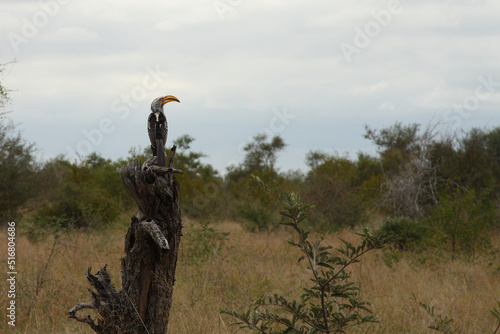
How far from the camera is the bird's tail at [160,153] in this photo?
3.86 meters

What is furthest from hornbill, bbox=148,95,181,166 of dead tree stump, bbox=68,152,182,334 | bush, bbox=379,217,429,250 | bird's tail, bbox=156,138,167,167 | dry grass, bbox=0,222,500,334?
bush, bbox=379,217,429,250

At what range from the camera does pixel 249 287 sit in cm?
620

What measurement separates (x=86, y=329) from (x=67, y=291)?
1264mm

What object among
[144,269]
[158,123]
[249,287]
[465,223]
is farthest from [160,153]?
[465,223]

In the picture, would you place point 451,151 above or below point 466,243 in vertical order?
above

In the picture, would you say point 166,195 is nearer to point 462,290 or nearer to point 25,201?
point 462,290

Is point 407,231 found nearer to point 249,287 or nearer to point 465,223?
point 465,223

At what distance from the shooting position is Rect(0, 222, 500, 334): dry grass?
5109 mm

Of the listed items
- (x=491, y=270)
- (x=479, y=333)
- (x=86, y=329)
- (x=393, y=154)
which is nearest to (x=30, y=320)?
(x=86, y=329)

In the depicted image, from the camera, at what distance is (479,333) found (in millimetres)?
4840

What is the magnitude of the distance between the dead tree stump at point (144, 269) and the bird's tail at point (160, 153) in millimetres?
58

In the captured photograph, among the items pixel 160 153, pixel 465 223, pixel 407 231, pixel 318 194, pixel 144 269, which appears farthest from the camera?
pixel 318 194

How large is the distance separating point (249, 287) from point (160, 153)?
289 cm

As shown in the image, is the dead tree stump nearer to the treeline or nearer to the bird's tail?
the bird's tail
